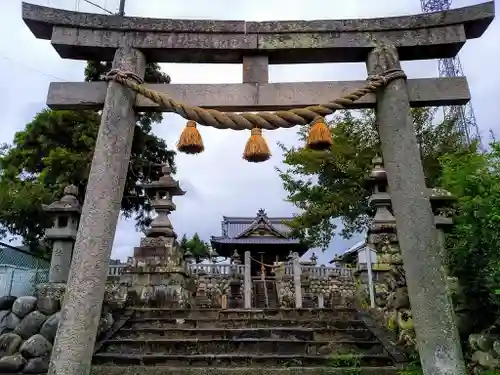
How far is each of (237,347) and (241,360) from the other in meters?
0.66

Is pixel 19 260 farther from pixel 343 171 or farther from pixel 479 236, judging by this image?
pixel 343 171

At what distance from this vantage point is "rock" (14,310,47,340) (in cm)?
749

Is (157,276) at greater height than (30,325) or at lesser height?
greater

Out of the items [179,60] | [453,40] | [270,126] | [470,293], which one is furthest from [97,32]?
[470,293]

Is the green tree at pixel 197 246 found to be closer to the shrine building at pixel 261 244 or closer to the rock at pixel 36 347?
the shrine building at pixel 261 244

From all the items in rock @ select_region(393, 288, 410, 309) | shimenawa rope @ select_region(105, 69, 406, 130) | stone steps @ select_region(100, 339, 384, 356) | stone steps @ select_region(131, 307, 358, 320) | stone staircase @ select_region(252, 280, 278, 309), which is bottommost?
stone steps @ select_region(100, 339, 384, 356)

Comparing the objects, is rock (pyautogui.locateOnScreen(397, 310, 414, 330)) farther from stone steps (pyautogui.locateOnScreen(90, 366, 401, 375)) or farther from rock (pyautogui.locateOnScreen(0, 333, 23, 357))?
rock (pyautogui.locateOnScreen(0, 333, 23, 357))

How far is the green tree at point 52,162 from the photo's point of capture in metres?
15.0

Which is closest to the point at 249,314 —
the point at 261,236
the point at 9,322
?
the point at 9,322

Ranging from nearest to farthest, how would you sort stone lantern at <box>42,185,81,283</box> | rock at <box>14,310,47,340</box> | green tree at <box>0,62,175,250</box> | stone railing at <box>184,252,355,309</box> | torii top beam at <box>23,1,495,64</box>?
torii top beam at <box>23,1,495,64</box> → rock at <box>14,310,47,340</box> → stone lantern at <box>42,185,81,283</box> → green tree at <box>0,62,175,250</box> → stone railing at <box>184,252,355,309</box>

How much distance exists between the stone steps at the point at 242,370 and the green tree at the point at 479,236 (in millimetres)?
1831

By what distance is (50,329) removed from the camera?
7.39 metres

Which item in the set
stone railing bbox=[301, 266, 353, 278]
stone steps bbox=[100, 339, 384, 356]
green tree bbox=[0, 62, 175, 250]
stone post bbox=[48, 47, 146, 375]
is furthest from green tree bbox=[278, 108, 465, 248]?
stone post bbox=[48, 47, 146, 375]

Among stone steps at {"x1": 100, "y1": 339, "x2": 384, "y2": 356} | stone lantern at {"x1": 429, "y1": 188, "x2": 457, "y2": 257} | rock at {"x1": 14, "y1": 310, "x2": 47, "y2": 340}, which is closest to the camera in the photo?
stone steps at {"x1": 100, "y1": 339, "x2": 384, "y2": 356}
